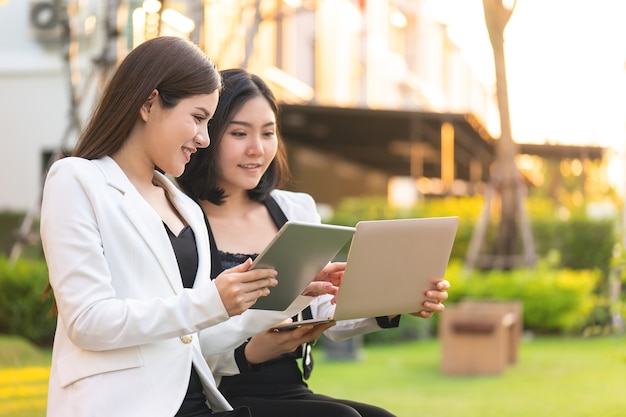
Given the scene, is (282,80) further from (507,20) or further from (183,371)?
(183,371)

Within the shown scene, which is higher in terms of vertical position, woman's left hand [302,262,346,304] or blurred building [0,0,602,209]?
blurred building [0,0,602,209]

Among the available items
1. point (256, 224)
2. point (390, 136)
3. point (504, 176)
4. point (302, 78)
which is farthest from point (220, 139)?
point (302, 78)

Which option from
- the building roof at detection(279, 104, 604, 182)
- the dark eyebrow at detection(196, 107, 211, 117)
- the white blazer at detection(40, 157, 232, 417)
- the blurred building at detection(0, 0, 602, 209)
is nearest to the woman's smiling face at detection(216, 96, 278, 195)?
the dark eyebrow at detection(196, 107, 211, 117)

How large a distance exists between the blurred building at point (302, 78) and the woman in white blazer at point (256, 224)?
4.75 meters

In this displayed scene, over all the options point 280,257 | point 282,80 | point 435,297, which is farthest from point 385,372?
point 282,80

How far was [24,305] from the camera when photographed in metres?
10.3

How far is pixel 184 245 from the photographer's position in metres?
2.96

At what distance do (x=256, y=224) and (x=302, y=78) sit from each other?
63.4 ft

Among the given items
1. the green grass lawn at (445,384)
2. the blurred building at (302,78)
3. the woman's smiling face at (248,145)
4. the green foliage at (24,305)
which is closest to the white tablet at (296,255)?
the woman's smiling face at (248,145)

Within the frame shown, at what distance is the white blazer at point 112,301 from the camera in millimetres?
2459

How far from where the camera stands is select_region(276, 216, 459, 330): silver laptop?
2.84 metres

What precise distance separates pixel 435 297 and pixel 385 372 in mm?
5620

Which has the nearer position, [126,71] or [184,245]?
[126,71]

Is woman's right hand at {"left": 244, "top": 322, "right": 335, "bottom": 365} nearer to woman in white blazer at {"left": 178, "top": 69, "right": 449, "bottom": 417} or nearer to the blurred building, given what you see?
woman in white blazer at {"left": 178, "top": 69, "right": 449, "bottom": 417}
